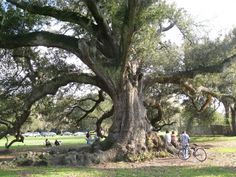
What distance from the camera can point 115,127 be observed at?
24.7 metres

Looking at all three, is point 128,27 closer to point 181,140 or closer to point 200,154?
point 181,140

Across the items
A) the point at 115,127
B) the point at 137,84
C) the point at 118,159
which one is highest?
the point at 137,84

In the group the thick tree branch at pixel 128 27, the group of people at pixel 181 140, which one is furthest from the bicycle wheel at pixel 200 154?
the thick tree branch at pixel 128 27

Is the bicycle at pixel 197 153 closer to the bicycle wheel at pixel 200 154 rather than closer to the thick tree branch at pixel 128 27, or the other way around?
the bicycle wheel at pixel 200 154

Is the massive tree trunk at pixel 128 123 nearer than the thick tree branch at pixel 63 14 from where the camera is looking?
No

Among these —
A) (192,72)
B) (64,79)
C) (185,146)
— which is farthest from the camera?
(192,72)

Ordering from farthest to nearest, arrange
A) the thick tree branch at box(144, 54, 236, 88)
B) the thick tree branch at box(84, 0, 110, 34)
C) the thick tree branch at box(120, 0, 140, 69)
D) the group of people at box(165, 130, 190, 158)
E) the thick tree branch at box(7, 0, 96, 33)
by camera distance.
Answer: the thick tree branch at box(144, 54, 236, 88)
the group of people at box(165, 130, 190, 158)
the thick tree branch at box(7, 0, 96, 33)
the thick tree branch at box(84, 0, 110, 34)
the thick tree branch at box(120, 0, 140, 69)

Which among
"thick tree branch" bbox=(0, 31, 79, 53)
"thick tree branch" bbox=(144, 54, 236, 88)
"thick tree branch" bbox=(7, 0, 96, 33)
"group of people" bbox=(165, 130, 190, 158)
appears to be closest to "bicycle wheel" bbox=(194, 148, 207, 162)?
"group of people" bbox=(165, 130, 190, 158)

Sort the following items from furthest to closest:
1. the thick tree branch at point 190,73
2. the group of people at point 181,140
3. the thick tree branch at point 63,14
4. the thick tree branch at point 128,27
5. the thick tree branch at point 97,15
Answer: the thick tree branch at point 190,73, the group of people at point 181,140, the thick tree branch at point 63,14, the thick tree branch at point 97,15, the thick tree branch at point 128,27

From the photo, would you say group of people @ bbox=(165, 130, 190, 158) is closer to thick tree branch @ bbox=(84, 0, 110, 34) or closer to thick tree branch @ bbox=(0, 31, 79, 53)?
thick tree branch @ bbox=(84, 0, 110, 34)

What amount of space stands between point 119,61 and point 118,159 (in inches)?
213

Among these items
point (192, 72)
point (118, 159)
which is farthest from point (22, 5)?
point (192, 72)

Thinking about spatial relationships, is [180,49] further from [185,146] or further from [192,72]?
[185,146]

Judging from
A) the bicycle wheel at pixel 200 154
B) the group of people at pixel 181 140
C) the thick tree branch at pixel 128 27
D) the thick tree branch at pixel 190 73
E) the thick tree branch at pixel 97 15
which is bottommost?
the bicycle wheel at pixel 200 154
